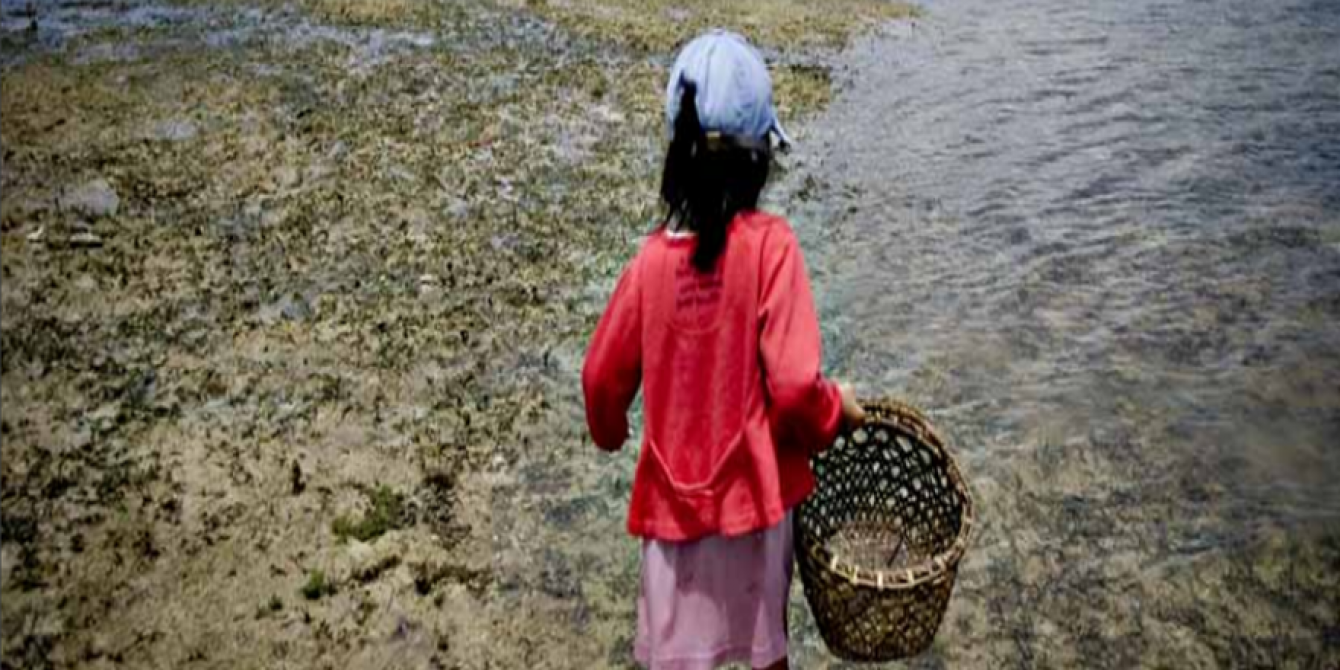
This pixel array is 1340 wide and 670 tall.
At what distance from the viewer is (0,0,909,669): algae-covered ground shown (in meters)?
4.40

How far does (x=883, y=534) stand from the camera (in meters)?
4.24

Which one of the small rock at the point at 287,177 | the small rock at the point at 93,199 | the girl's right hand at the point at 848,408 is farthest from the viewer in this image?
the small rock at the point at 287,177

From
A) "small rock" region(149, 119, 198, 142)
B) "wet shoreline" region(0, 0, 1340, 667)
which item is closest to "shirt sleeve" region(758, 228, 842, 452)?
"wet shoreline" region(0, 0, 1340, 667)

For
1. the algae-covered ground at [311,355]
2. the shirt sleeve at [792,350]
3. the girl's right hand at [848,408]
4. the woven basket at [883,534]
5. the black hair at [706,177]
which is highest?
the black hair at [706,177]

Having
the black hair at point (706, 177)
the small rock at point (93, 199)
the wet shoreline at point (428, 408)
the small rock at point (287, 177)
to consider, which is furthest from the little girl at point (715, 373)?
the small rock at point (93, 199)

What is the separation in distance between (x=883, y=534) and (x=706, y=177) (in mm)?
1988

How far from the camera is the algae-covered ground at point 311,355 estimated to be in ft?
14.4

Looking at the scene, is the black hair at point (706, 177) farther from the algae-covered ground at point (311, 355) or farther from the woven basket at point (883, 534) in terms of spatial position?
the algae-covered ground at point (311, 355)

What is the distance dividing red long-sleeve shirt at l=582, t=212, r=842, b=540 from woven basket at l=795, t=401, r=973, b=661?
1.27 ft

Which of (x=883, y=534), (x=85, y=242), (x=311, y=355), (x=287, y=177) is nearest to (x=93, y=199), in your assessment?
(x=85, y=242)

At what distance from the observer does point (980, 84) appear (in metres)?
12.1

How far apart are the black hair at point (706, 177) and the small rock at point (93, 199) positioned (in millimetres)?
6494

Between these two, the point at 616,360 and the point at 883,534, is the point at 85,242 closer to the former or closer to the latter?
the point at 616,360

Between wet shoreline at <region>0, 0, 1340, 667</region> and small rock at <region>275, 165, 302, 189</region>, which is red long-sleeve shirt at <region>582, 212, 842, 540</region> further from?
small rock at <region>275, 165, 302, 189</region>
